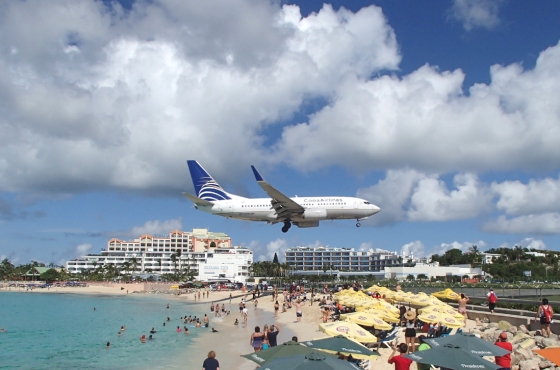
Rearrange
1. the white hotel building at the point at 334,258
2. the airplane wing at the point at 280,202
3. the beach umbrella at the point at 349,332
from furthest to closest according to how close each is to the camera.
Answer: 1. the white hotel building at the point at 334,258
2. the airplane wing at the point at 280,202
3. the beach umbrella at the point at 349,332

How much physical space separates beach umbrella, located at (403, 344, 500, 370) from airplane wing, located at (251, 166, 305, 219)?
98.0 ft

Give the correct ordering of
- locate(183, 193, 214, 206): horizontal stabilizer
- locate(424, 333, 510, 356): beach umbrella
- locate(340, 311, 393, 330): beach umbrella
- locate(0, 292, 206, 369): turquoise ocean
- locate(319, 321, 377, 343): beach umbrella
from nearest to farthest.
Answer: locate(424, 333, 510, 356): beach umbrella < locate(319, 321, 377, 343): beach umbrella < locate(340, 311, 393, 330): beach umbrella < locate(0, 292, 206, 369): turquoise ocean < locate(183, 193, 214, 206): horizontal stabilizer

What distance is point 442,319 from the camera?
18.6 m

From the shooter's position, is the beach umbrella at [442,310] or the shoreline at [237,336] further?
the shoreline at [237,336]

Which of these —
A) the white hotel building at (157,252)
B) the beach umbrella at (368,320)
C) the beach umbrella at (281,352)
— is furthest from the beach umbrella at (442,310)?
the white hotel building at (157,252)

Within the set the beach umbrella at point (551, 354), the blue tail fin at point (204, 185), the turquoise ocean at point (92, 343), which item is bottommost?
the turquoise ocean at point (92, 343)

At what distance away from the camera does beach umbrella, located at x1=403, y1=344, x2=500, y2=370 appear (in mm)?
10031

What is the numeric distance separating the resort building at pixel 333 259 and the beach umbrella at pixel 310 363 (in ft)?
A: 517

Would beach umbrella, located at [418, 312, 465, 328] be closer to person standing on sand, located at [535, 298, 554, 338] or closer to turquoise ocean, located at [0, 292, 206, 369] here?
person standing on sand, located at [535, 298, 554, 338]

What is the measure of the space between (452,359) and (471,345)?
5.48ft

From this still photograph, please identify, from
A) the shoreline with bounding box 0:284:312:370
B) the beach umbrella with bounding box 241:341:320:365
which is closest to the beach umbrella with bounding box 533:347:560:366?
the beach umbrella with bounding box 241:341:320:365

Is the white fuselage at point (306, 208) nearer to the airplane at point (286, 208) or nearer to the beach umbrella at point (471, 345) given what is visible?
the airplane at point (286, 208)

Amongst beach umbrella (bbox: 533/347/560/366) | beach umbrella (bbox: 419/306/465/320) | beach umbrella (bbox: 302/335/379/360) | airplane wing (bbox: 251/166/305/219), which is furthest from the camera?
airplane wing (bbox: 251/166/305/219)

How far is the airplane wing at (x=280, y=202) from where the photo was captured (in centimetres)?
4038
